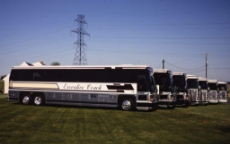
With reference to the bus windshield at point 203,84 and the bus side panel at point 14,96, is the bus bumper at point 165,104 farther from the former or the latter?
the bus side panel at point 14,96

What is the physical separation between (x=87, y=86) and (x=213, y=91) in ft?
60.7

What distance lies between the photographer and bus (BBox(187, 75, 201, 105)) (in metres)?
28.3

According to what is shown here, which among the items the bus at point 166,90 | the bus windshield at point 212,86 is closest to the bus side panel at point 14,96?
the bus at point 166,90

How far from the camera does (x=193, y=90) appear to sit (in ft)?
93.6

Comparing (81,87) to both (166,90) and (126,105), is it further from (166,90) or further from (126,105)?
(166,90)

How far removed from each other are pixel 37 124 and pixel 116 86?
30.1 ft

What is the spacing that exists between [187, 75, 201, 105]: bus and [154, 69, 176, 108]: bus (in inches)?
192

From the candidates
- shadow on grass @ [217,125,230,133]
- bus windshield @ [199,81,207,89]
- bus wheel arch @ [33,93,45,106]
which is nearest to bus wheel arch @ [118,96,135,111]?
bus wheel arch @ [33,93,45,106]

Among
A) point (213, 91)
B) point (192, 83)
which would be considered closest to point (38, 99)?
point (192, 83)

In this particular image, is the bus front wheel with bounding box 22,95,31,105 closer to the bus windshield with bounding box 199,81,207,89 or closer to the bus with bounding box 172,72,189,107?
the bus with bounding box 172,72,189,107

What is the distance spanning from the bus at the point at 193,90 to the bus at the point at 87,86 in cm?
913

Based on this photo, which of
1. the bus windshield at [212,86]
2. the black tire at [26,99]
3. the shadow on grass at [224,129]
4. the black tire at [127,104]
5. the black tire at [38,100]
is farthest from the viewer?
the bus windshield at [212,86]

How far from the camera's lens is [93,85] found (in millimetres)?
21734

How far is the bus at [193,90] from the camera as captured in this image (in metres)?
28.3
